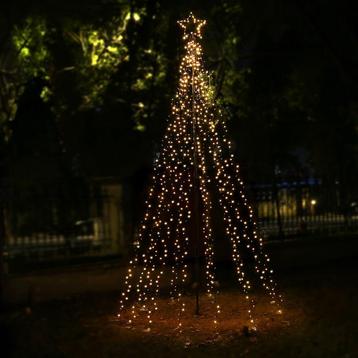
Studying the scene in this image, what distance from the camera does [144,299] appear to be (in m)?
10.4

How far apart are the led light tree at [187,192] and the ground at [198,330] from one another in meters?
0.27

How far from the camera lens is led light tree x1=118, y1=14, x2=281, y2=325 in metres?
9.16

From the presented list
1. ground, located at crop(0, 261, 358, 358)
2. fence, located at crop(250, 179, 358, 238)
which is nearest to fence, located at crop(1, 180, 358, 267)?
fence, located at crop(250, 179, 358, 238)

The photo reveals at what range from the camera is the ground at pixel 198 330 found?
7.59m

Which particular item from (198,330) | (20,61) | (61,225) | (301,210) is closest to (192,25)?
(198,330)

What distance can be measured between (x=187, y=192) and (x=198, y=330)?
254 centimetres

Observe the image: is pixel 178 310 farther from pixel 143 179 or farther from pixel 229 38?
pixel 229 38

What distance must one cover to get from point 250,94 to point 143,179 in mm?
8356

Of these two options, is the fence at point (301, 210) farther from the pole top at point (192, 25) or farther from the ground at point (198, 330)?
the pole top at point (192, 25)

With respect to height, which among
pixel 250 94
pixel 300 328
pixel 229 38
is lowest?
pixel 300 328

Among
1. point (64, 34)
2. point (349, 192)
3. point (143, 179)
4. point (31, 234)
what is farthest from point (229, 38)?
point (31, 234)

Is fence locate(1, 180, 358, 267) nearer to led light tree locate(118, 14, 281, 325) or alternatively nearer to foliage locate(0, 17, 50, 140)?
led light tree locate(118, 14, 281, 325)

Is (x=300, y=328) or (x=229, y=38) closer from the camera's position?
(x=300, y=328)

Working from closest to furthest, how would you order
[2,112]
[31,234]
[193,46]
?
[193,46] < [31,234] < [2,112]
